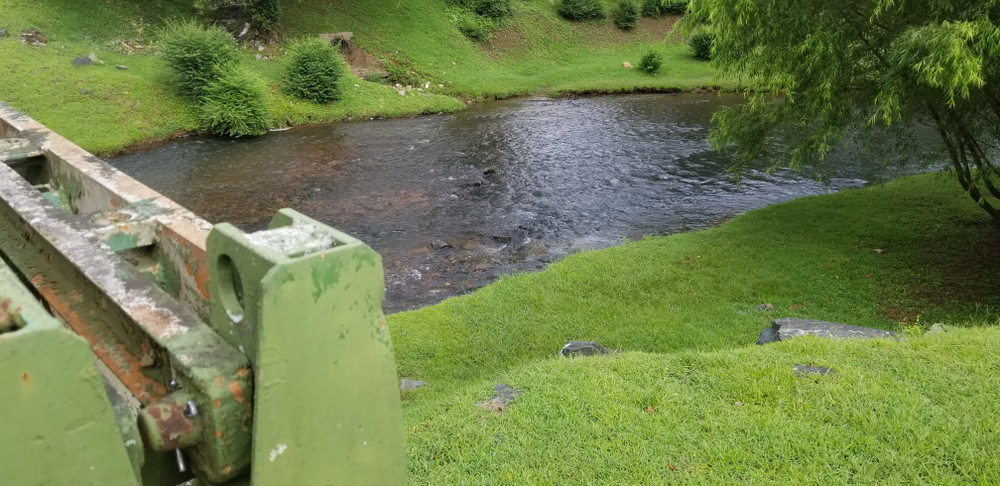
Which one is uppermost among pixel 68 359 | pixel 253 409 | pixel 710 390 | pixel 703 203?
pixel 68 359

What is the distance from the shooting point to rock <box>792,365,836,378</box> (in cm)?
621

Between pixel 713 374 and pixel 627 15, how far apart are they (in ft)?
133

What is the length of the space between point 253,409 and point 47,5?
33.8 meters

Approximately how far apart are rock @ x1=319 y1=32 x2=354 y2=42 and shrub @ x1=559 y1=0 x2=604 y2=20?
16.5 m

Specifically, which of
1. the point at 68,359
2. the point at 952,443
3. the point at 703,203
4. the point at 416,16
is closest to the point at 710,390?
the point at 952,443

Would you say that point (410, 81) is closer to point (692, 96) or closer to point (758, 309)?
point (692, 96)

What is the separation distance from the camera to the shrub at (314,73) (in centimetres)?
2694

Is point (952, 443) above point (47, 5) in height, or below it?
below

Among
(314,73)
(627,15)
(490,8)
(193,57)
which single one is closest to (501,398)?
(193,57)

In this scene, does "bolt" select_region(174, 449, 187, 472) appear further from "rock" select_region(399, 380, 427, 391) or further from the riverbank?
the riverbank

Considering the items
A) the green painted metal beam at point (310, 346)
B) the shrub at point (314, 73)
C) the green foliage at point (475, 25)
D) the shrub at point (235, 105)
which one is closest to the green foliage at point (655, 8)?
the green foliage at point (475, 25)

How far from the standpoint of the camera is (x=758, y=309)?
10.4 metres

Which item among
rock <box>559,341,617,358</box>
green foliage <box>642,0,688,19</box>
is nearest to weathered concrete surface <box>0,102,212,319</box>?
rock <box>559,341,617,358</box>

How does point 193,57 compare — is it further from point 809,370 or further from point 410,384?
point 809,370
